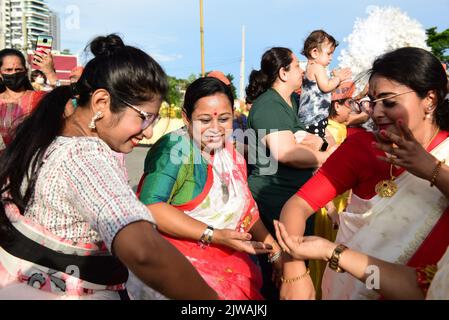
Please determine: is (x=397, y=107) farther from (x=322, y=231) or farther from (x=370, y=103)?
(x=322, y=231)

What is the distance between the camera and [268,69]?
145 inches

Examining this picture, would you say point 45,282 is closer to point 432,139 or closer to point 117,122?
point 117,122

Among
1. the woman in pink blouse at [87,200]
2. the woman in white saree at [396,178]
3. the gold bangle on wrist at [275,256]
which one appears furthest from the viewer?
the gold bangle on wrist at [275,256]

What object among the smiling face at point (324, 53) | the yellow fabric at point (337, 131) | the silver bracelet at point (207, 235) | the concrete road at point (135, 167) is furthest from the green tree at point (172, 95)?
the concrete road at point (135, 167)

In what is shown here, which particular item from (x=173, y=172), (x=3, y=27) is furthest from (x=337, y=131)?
(x=3, y=27)

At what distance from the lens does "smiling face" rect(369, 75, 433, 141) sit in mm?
2010

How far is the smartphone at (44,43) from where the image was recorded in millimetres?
4820

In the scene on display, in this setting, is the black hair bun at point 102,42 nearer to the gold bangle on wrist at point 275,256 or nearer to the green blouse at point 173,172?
the green blouse at point 173,172

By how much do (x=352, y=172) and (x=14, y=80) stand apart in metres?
3.86

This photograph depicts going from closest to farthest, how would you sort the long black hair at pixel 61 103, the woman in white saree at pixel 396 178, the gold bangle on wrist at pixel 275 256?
the long black hair at pixel 61 103 → the woman in white saree at pixel 396 178 → the gold bangle on wrist at pixel 275 256

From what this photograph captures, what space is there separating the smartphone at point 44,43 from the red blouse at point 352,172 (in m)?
3.65

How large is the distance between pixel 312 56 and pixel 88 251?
3336 mm

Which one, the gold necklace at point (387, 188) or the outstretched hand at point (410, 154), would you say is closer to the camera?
the outstretched hand at point (410, 154)
